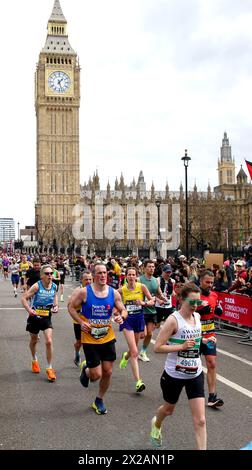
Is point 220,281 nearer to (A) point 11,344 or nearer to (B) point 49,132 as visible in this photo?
(A) point 11,344

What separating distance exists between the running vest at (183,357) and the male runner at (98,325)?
4.85ft

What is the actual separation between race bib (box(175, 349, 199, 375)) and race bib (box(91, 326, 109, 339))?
1594 mm

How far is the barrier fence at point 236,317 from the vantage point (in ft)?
41.2

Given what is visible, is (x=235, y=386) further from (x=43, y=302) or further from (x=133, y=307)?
(x=43, y=302)

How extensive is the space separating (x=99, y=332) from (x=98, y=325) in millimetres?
91

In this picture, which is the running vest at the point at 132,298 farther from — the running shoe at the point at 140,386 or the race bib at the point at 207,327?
the race bib at the point at 207,327

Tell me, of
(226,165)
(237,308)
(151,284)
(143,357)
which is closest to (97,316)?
(151,284)

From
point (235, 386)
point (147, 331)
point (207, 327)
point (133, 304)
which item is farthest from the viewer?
point (147, 331)

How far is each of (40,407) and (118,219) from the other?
4103 inches

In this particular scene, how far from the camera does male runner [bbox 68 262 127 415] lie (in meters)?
6.60

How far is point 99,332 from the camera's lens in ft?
21.7

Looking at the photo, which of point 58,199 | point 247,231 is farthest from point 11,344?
point 58,199

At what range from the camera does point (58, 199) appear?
117 m

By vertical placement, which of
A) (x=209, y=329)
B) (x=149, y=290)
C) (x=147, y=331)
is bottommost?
(x=147, y=331)
